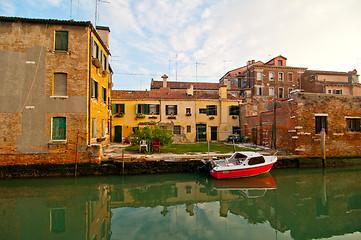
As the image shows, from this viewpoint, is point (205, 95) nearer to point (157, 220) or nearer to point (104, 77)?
point (104, 77)

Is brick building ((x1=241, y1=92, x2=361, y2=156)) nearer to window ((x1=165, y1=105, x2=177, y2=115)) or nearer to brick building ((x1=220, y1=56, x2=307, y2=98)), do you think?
window ((x1=165, y1=105, x2=177, y2=115))

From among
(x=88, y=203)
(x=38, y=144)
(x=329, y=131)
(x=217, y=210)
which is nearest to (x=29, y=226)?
(x=88, y=203)

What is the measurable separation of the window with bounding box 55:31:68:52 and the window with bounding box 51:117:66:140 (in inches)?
161

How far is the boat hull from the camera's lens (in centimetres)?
1105

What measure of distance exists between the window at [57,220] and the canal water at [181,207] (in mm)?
32

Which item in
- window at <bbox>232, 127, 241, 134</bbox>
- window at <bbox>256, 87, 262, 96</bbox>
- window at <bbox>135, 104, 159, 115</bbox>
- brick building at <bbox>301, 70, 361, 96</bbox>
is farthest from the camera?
window at <bbox>256, 87, 262, 96</bbox>

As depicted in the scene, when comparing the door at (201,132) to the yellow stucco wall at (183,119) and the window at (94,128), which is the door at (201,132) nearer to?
the yellow stucco wall at (183,119)

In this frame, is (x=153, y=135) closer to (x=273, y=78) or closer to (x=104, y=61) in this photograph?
(x=104, y=61)

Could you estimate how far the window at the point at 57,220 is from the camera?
636cm

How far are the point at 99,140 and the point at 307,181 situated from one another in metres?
13.1

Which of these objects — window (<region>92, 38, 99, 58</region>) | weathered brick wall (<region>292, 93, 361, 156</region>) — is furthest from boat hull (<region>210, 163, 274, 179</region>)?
window (<region>92, 38, 99, 58</region>)

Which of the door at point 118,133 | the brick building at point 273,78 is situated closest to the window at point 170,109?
the door at point 118,133

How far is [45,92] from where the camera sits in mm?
11172

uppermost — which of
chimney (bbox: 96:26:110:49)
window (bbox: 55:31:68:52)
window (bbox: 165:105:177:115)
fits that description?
chimney (bbox: 96:26:110:49)
